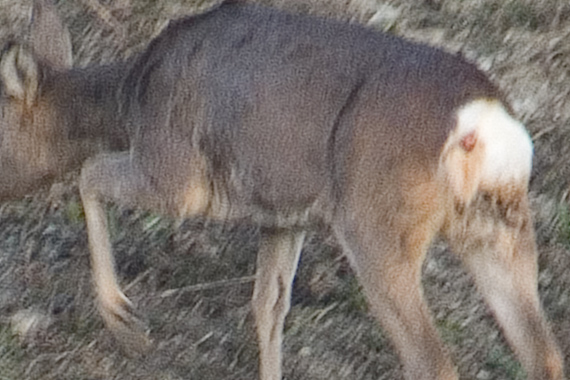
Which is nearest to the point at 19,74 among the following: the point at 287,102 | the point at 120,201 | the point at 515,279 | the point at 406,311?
the point at 120,201

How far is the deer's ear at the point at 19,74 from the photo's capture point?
243 inches

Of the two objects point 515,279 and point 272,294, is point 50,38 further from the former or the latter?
point 515,279

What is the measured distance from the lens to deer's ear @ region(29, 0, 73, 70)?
6.51m

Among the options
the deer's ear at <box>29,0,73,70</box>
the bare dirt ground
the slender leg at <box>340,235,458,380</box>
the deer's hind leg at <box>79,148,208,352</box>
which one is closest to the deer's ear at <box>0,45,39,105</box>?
the deer's ear at <box>29,0,73,70</box>

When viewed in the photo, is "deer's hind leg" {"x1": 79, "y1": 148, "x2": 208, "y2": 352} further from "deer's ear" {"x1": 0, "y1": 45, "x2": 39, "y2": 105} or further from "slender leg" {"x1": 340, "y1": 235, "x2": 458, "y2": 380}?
"slender leg" {"x1": 340, "y1": 235, "x2": 458, "y2": 380}

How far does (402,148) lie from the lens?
17.2 feet

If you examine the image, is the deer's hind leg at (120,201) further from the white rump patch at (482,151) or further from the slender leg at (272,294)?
the white rump patch at (482,151)

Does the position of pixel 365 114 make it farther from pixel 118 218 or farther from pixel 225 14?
pixel 118 218

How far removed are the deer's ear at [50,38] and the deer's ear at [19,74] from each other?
0.61ft

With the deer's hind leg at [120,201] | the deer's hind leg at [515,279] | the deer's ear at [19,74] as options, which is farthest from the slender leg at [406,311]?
the deer's ear at [19,74]

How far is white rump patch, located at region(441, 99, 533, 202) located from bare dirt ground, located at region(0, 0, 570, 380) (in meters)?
1.21

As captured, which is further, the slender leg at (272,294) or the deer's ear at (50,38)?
A: the deer's ear at (50,38)

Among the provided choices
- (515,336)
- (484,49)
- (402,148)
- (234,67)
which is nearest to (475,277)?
(515,336)

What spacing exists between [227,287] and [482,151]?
2000mm
